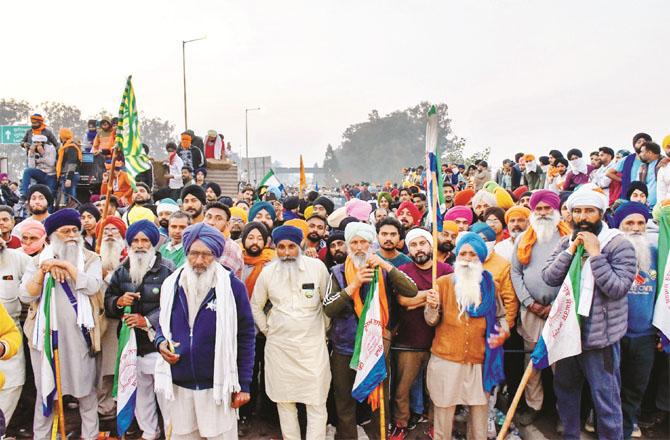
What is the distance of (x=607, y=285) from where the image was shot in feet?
12.2

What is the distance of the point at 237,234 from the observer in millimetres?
6672

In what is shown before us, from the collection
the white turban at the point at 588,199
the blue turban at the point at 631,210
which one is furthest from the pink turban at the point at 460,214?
the white turban at the point at 588,199

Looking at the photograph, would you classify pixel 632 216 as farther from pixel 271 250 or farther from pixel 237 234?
pixel 237 234

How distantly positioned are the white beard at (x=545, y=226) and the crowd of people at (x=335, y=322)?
11mm

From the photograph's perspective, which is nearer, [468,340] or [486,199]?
[468,340]

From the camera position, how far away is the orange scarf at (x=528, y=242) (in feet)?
15.0

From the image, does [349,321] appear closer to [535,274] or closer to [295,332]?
[295,332]

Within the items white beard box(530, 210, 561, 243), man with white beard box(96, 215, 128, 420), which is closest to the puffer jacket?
white beard box(530, 210, 561, 243)

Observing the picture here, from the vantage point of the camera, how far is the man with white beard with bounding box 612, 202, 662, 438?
14.0 feet

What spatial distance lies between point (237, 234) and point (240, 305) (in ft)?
10.2

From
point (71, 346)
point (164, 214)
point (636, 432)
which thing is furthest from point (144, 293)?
point (636, 432)

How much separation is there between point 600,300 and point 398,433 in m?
2.04

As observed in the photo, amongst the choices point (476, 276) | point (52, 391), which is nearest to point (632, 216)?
point (476, 276)

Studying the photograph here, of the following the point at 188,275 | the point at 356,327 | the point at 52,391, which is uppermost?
the point at 188,275
